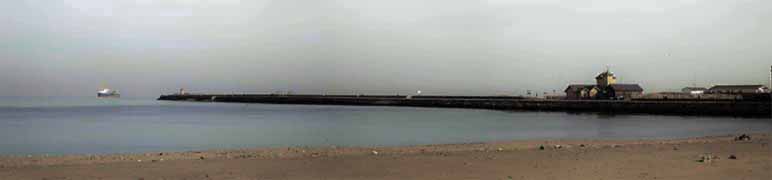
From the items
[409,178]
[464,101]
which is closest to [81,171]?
[409,178]

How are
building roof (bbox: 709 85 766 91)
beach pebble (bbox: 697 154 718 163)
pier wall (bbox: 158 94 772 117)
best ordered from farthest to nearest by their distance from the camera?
building roof (bbox: 709 85 766 91) → pier wall (bbox: 158 94 772 117) → beach pebble (bbox: 697 154 718 163)

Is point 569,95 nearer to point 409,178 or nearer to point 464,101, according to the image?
point 464,101

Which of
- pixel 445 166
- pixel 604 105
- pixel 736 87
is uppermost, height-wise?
pixel 736 87

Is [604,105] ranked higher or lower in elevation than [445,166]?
higher

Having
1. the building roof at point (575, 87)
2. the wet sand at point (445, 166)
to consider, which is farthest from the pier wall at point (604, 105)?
the wet sand at point (445, 166)

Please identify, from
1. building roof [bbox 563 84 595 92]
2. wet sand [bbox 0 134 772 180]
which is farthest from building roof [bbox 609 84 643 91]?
wet sand [bbox 0 134 772 180]

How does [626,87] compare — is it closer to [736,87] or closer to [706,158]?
[736,87]

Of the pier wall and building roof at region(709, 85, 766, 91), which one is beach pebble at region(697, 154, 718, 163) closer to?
→ the pier wall

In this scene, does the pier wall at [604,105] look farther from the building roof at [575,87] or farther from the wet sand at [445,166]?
the wet sand at [445,166]

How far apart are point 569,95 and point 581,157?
197ft

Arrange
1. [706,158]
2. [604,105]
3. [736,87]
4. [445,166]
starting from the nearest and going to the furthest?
[445,166] < [706,158] < [604,105] < [736,87]

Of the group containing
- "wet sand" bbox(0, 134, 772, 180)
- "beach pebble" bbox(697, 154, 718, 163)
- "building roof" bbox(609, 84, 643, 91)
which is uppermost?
"building roof" bbox(609, 84, 643, 91)

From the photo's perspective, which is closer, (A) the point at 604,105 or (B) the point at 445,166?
(B) the point at 445,166

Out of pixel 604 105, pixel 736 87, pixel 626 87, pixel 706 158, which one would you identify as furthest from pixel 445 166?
pixel 736 87
